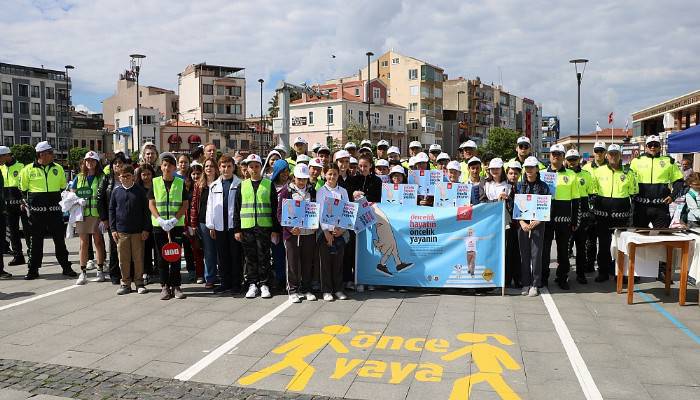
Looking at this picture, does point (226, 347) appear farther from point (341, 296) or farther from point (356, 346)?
point (341, 296)

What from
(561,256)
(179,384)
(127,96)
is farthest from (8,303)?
(127,96)

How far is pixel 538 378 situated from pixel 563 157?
14.2ft

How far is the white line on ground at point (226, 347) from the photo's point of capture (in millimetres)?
5039

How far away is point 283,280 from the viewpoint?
837 centimetres

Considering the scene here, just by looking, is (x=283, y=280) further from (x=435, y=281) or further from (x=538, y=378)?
(x=538, y=378)

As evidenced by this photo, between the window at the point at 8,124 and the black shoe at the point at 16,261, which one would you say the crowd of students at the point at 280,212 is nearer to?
the black shoe at the point at 16,261

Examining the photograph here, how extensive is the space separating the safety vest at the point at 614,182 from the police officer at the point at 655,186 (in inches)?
15.6

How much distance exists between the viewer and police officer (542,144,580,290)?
8070mm

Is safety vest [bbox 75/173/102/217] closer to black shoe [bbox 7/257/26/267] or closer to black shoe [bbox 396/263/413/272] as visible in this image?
black shoe [bbox 7/257/26/267]

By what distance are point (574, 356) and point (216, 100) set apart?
83907 mm

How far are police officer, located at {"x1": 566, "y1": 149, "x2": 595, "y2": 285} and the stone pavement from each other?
27.6 inches

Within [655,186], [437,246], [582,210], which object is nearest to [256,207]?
[437,246]

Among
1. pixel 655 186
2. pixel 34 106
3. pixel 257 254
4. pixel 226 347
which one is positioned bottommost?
pixel 226 347

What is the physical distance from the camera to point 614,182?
862 cm
